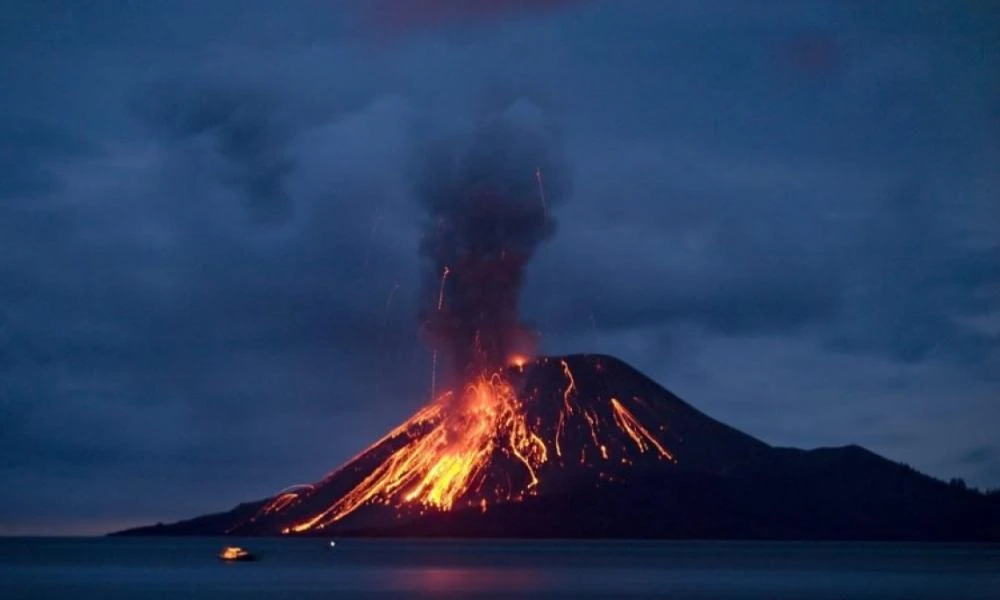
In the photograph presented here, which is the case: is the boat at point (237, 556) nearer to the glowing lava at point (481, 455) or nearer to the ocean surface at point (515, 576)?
the ocean surface at point (515, 576)

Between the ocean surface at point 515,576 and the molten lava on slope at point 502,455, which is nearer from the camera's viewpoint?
the ocean surface at point 515,576

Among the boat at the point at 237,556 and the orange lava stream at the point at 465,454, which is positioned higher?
the orange lava stream at the point at 465,454

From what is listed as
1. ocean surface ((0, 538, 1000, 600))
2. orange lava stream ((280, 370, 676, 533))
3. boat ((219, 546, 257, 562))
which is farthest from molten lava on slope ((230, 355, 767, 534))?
boat ((219, 546, 257, 562))

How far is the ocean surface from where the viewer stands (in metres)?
78.9

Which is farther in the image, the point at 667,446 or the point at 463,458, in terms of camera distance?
the point at 667,446

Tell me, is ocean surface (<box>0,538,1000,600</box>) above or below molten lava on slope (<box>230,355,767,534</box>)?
below

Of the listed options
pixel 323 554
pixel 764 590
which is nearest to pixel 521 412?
pixel 323 554

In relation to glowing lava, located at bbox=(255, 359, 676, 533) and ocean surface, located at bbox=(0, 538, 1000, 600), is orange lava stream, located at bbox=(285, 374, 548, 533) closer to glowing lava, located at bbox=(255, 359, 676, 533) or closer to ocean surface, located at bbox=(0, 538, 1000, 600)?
glowing lava, located at bbox=(255, 359, 676, 533)

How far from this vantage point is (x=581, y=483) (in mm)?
193500

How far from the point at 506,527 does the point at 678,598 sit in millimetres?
110656

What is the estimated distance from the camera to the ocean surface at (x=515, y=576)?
78938mm

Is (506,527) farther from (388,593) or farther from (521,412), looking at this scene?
(388,593)

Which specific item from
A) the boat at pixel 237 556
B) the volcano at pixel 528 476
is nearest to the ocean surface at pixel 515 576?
the boat at pixel 237 556

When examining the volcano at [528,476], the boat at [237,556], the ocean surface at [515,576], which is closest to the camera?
the ocean surface at [515,576]
